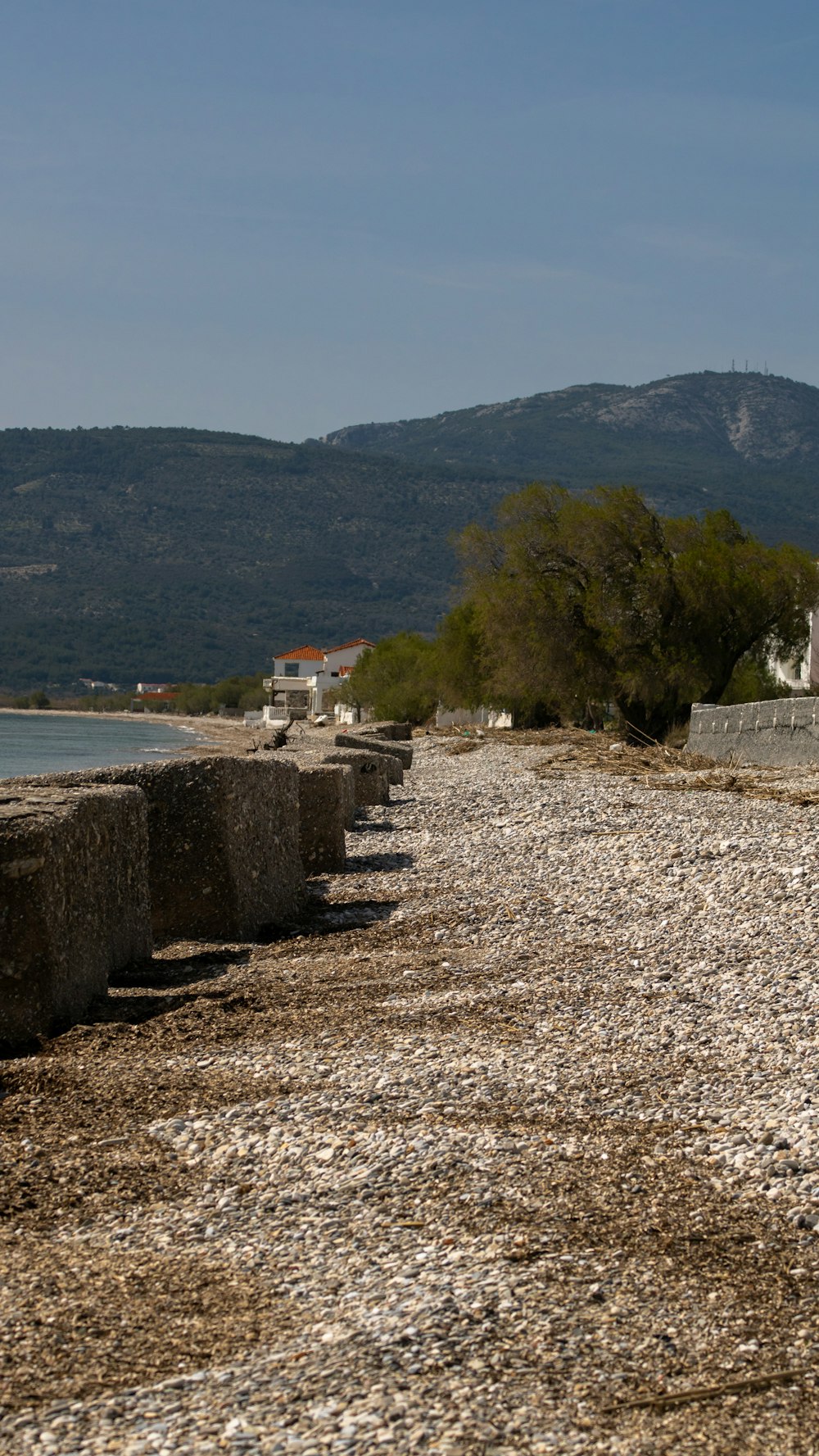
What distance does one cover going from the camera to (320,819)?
1353cm

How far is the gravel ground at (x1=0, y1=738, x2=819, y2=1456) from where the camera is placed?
337 centimetres

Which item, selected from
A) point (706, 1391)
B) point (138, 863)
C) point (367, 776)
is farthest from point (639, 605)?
point (706, 1391)

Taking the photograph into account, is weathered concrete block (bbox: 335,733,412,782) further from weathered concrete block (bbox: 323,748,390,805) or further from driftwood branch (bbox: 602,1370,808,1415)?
driftwood branch (bbox: 602,1370,808,1415)

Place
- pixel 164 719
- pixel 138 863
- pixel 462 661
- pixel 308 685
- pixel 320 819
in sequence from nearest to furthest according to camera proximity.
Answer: pixel 138 863
pixel 320 819
pixel 462 661
pixel 308 685
pixel 164 719

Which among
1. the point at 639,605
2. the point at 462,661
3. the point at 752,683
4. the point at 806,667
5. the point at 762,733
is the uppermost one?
the point at 639,605

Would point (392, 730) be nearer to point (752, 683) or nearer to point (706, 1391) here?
point (752, 683)

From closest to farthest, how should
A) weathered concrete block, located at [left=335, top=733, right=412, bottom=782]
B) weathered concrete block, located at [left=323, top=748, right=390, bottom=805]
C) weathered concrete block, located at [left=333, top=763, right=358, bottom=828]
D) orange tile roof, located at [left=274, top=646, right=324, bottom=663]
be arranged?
weathered concrete block, located at [left=333, top=763, right=358, bottom=828] < weathered concrete block, located at [left=323, top=748, right=390, bottom=805] < weathered concrete block, located at [left=335, top=733, right=412, bottom=782] < orange tile roof, located at [left=274, top=646, right=324, bottom=663]

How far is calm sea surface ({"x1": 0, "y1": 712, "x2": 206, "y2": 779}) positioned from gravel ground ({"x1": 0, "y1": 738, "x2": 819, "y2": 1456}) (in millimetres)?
22212

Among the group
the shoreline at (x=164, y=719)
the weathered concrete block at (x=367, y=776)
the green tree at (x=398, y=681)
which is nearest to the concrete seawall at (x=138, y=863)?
the weathered concrete block at (x=367, y=776)

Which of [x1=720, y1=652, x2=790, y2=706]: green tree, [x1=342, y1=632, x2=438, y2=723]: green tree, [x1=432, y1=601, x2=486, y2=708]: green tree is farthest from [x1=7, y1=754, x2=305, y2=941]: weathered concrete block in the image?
[x1=342, y1=632, x2=438, y2=723]: green tree

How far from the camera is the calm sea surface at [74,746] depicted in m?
54.2

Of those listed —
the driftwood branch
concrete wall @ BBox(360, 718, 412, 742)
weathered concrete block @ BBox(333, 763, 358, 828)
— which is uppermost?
concrete wall @ BBox(360, 718, 412, 742)

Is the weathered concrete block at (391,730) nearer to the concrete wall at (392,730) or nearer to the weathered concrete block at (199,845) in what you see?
the concrete wall at (392,730)

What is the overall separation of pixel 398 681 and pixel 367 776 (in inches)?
2328
